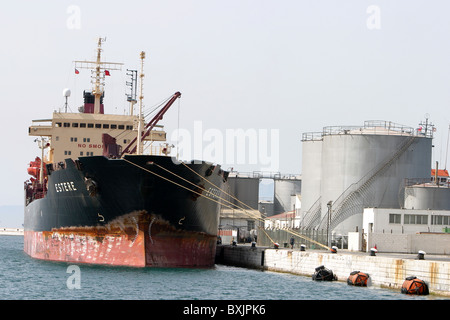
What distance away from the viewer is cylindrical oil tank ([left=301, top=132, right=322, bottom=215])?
5612cm

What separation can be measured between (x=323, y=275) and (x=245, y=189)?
141ft

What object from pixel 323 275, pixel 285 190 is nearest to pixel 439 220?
pixel 323 275

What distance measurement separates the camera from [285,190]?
86.8 metres

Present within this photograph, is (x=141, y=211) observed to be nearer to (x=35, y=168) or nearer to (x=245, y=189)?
(x=35, y=168)

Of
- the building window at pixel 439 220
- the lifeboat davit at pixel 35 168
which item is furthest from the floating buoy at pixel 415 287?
the lifeboat davit at pixel 35 168

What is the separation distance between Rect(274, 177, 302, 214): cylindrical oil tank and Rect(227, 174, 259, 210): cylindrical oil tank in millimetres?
8686

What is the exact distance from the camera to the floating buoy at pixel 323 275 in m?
34.9

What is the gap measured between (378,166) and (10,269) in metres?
22.2

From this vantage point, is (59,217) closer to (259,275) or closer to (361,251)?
(259,275)

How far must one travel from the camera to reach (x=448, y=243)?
136 ft

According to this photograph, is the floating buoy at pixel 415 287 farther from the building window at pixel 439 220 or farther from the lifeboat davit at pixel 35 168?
the lifeboat davit at pixel 35 168

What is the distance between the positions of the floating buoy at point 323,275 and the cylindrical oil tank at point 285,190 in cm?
5103
